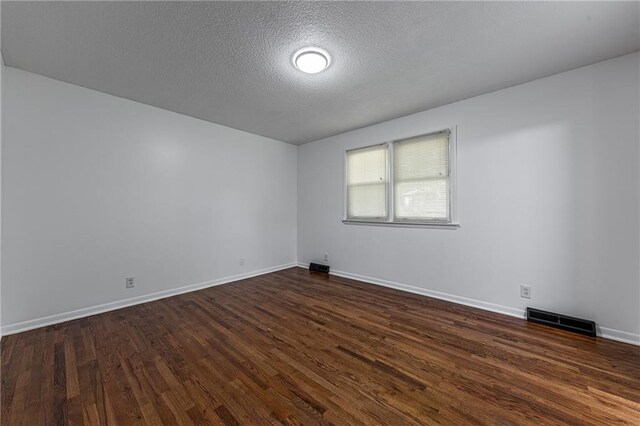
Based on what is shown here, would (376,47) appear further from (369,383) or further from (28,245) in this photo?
(28,245)

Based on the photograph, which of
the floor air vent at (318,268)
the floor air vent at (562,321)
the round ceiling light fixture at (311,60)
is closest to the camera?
the round ceiling light fixture at (311,60)

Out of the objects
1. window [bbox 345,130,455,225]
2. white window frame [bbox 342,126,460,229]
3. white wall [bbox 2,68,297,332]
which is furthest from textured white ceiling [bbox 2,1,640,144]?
window [bbox 345,130,455,225]

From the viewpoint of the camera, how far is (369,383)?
164 cm

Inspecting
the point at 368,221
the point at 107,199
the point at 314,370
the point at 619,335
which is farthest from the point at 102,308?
the point at 619,335

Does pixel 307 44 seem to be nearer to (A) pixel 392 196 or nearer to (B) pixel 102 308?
(A) pixel 392 196

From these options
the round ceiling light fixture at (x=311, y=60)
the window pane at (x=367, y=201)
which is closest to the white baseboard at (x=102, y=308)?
the window pane at (x=367, y=201)

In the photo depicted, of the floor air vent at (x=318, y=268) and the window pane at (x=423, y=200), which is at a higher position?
the window pane at (x=423, y=200)

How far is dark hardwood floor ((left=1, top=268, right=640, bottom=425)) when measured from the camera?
1.41m

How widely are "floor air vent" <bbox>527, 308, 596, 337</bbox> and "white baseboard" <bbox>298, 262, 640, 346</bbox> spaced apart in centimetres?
9

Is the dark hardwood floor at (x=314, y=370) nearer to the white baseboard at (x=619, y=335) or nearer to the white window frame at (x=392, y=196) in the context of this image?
the white baseboard at (x=619, y=335)

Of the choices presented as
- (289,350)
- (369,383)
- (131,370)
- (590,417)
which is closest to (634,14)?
(590,417)

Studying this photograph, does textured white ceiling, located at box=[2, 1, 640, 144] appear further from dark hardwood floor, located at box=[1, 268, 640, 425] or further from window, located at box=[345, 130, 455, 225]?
dark hardwood floor, located at box=[1, 268, 640, 425]

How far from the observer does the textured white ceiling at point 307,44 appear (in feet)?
5.50

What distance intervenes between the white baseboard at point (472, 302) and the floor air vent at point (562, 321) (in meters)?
0.09
